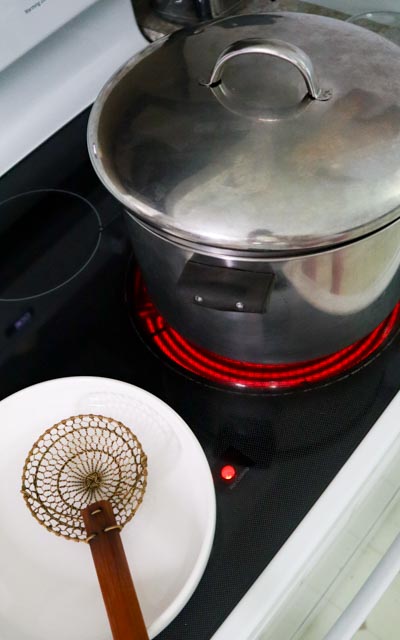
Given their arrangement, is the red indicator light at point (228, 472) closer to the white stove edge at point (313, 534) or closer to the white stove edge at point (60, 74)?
the white stove edge at point (313, 534)

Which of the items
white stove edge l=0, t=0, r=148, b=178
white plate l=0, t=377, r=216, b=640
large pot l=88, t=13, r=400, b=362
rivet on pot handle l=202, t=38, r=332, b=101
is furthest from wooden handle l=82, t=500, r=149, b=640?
white stove edge l=0, t=0, r=148, b=178

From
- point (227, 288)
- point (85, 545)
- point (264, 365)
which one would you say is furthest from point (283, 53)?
point (85, 545)

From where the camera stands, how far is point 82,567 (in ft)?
1.67

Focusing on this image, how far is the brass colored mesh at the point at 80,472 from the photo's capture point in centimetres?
52

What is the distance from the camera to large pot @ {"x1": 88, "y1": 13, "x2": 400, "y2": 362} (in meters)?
0.42

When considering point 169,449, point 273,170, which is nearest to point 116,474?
point 169,449

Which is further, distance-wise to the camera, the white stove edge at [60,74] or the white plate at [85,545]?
the white stove edge at [60,74]

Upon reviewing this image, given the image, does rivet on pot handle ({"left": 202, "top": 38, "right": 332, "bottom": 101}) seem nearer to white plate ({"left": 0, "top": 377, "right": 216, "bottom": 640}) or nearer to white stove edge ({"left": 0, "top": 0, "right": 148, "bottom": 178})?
white plate ({"left": 0, "top": 377, "right": 216, "bottom": 640})

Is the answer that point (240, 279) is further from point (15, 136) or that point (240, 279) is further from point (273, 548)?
point (15, 136)

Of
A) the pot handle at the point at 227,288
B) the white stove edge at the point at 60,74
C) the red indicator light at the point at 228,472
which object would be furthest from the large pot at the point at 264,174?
the white stove edge at the point at 60,74

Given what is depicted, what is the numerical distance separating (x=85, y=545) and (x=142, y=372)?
0.16 meters

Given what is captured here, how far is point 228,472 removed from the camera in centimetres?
55

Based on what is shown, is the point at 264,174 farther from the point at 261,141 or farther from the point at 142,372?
the point at 142,372

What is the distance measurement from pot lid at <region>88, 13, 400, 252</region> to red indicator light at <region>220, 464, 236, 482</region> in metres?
0.21
